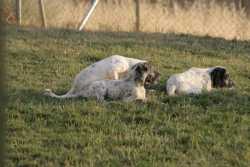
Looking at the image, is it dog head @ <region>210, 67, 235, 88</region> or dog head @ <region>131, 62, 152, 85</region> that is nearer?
dog head @ <region>131, 62, 152, 85</region>

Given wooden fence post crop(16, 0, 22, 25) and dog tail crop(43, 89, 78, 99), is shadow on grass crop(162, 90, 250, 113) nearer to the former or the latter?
dog tail crop(43, 89, 78, 99)

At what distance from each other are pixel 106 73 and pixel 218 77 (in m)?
1.56

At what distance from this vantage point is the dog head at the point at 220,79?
352 inches

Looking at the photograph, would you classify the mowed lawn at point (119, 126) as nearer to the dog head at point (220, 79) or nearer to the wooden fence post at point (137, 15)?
the dog head at point (220, 79)

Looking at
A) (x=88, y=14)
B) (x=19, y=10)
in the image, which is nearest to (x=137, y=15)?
(x=88, y=14)

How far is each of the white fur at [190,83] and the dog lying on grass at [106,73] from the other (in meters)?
0.26

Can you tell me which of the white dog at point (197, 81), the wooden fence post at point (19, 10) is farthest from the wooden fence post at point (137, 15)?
the white dog at point (197, 81)

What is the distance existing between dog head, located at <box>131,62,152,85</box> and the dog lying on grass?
18 centimetres

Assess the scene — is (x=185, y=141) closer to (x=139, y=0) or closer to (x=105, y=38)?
(x=105, y=38)

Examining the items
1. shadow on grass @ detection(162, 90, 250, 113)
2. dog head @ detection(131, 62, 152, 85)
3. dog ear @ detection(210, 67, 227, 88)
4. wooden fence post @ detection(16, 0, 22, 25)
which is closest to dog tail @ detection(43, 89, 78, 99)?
dog head @ detection(131, 62, 152, 85)

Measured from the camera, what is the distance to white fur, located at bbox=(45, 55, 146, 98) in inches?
329

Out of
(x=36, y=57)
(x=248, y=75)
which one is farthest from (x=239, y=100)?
(x=36, y=57)

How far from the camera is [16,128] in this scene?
21.7 feet

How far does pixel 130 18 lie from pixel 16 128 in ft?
30.8
